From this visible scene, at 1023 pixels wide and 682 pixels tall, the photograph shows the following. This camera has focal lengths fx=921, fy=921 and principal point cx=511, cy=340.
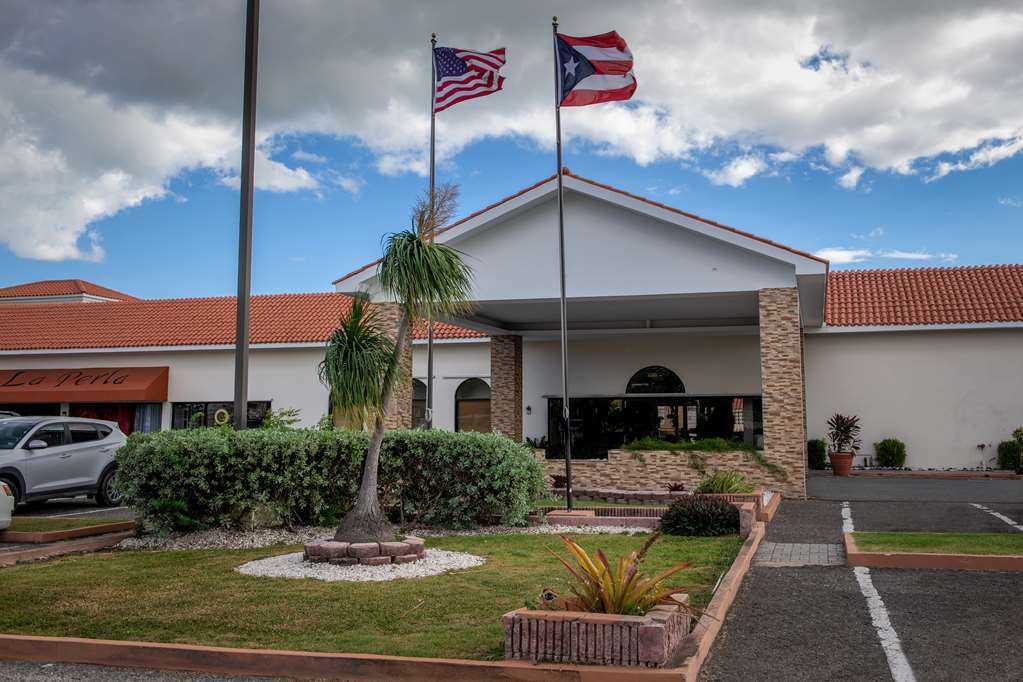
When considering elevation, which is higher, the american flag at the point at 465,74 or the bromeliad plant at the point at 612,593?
the american flag at the point at 465,74

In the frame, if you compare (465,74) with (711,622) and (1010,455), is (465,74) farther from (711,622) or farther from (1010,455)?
(1010,455)

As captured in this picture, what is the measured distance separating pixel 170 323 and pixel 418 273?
27058mm

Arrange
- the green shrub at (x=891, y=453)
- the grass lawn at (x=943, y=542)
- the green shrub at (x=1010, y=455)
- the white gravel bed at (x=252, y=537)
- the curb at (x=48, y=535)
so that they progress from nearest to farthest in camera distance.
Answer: the grass lawn at (x=943, y=542) < the white gravel bed at (x=252, y=537) < the curb at (x=48, y=535) < the green shrub at (x=1010, y=455) < the green shrub at (x=891, y=453)

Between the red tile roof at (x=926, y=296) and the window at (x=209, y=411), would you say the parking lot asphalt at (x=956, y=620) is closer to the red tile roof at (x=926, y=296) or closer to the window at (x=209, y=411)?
the red tile roof at (x=926, y=296)

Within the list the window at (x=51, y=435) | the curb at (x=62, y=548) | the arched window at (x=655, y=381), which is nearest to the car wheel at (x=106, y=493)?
the window at (x=51, y=435)

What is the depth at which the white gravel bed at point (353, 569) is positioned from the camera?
9.52 meters

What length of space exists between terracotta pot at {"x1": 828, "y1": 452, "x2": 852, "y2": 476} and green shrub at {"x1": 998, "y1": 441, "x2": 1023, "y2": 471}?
4219mm

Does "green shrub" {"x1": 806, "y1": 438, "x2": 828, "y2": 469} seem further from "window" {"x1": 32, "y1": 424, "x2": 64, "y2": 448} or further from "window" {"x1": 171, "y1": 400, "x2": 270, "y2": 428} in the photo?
"window" {"x1": 32, "y1": 424, "x2": 64, "y2": 448}

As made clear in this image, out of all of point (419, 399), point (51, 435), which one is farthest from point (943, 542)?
point (419, 399)

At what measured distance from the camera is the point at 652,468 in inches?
896

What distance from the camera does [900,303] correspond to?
29500 mm

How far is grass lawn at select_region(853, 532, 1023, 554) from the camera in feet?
36.0

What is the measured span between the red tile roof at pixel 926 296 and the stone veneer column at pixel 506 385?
9875 millimetres

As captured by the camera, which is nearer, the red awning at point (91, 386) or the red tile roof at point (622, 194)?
the red tile roof at point (622, 194)
